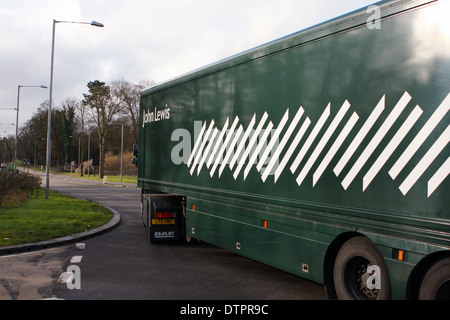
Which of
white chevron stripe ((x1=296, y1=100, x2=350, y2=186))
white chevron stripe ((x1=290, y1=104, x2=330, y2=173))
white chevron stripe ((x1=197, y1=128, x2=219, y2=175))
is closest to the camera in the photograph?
white chevron stripe ((x1=296, y1=100, x2=350, y2=186))

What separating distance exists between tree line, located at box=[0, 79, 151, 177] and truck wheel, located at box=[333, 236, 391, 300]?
39004 millimetres

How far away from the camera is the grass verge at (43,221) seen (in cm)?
994

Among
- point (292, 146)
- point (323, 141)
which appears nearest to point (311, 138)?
point (323, 141)

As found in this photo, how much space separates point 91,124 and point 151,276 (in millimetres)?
53250

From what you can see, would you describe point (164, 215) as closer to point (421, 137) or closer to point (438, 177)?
point (421, 137)

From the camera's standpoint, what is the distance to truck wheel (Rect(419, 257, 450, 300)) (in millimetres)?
3771

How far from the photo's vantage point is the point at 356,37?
4.83m

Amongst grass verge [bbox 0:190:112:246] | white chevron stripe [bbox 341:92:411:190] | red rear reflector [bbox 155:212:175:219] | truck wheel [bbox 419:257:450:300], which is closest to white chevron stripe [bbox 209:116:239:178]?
red rear reflector [bbox 155:212:175:219]

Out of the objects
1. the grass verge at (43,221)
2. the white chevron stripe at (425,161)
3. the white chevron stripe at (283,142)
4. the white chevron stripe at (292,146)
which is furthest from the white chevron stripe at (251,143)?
the grass verge at (43,221)

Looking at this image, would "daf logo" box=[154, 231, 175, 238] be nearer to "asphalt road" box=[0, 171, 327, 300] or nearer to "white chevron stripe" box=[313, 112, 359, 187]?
"asphalt road" box=[0, 171, 327, 300]
